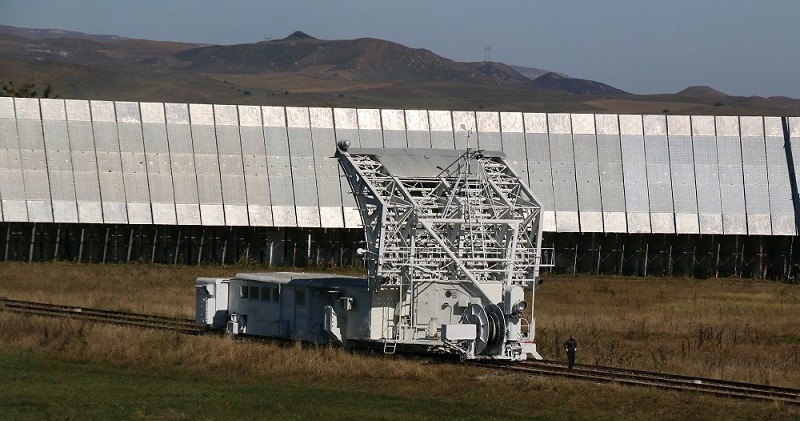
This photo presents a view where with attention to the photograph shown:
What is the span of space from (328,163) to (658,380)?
50.4m

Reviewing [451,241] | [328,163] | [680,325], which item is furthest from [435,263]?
[328,163]

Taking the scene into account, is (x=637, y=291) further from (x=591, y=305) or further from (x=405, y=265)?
(x=405, y=265)

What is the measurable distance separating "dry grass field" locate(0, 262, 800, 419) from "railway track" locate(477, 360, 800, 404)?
1.33 metres

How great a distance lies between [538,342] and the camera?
5366 centimetres

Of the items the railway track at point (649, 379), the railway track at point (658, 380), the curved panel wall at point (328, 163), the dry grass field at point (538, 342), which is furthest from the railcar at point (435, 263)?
the curved panel wall at point (328, 163)

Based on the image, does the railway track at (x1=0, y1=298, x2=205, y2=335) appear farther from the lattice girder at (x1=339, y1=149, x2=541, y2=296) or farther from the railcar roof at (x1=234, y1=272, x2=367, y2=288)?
the lattice girder at (x1=339, y1=149, x2=541, y2=296)

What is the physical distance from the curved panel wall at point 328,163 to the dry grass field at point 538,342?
28.7ft

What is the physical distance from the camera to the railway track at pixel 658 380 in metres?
40.2

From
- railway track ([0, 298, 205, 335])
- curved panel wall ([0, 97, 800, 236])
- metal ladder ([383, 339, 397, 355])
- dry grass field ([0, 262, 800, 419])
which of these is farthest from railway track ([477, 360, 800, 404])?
curved panel wall ([0, 97, 800, 236])

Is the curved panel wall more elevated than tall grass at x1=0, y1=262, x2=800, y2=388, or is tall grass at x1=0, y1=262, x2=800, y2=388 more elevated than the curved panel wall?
the curved panel wall

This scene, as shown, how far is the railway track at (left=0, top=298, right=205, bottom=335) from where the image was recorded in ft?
190

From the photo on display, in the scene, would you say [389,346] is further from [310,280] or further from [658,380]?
[658,380]

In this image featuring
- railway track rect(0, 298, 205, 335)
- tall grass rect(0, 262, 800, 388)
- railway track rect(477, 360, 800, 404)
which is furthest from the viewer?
railway track rect(0, 298, 205, 335)

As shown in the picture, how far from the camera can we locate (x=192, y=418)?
34.8 metres
